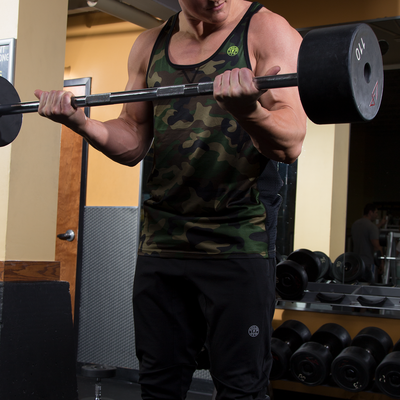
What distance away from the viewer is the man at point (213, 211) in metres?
1.01

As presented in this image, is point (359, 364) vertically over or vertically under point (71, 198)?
under

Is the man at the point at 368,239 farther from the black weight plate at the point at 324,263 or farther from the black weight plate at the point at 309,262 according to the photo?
the black weight plate at the point at 309,262

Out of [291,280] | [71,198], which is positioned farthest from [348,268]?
[71,198]

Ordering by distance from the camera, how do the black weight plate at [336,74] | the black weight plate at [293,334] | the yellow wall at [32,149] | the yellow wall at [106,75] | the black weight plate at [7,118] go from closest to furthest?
1. the black weight plate at [336,74]
2. the black weight plate at [7,118]
3. the yellow wall at [32,149]
4. the black weight plate at [293,334]
5. the yellow wall at [106,75]

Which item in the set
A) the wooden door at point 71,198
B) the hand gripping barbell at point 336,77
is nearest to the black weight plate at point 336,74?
the hand gripping barbell at point 336,77

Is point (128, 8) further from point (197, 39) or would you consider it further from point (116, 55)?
point (197, 39)

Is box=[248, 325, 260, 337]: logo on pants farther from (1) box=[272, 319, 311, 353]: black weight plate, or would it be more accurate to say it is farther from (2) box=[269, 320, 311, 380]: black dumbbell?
(1) box=[272, 319, 311, 353]: black weight plate

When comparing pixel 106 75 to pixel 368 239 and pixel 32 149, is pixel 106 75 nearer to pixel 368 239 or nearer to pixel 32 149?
pixel 32 149

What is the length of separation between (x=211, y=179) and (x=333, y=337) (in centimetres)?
214

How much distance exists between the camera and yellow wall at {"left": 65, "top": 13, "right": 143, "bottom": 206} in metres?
3.67

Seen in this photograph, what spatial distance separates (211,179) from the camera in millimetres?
1058

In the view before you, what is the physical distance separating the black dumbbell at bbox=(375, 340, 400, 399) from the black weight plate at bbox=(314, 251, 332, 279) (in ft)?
2.33

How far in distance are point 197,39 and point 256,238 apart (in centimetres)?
47

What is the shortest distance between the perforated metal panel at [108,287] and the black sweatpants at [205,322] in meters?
2.42
